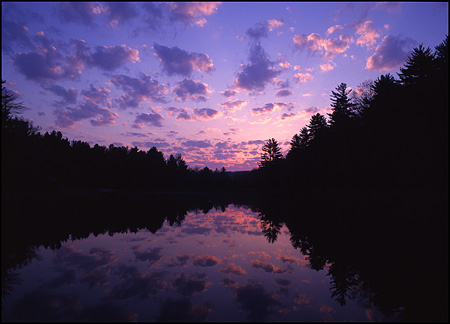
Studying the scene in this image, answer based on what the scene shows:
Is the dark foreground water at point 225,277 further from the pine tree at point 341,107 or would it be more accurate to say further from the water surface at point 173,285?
the pine tree at point 341,107

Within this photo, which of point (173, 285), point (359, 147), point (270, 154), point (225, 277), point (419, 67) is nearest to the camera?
point (173, 285)

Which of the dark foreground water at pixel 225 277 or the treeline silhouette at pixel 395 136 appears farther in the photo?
the treeline silhouette at pixel 395 136

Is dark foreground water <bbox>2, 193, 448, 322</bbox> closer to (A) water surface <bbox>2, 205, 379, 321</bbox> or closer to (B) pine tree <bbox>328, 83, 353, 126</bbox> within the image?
(A) water surface <bbox>2, 205, 379, 321</bbox>

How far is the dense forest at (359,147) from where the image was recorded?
25031 mm

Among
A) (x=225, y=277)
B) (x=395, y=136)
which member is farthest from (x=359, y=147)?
(x=225, y=277)

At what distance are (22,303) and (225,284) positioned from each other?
179 inches

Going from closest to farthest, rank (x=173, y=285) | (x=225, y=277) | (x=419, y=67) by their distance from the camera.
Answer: (x=173, y=285) < (x=225, y=277) < (x=419, y=67)

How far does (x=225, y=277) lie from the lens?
673cm

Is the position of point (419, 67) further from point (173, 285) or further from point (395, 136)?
point (173, 285)

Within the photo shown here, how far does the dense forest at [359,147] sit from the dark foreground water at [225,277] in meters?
18.4

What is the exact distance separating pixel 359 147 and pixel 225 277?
3699 centimetres

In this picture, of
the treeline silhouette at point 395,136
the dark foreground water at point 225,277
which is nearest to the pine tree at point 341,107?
the treeline silhouette at point 395,136

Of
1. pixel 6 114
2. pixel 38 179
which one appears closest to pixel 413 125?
pixel 6 114

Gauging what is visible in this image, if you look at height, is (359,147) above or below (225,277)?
above
